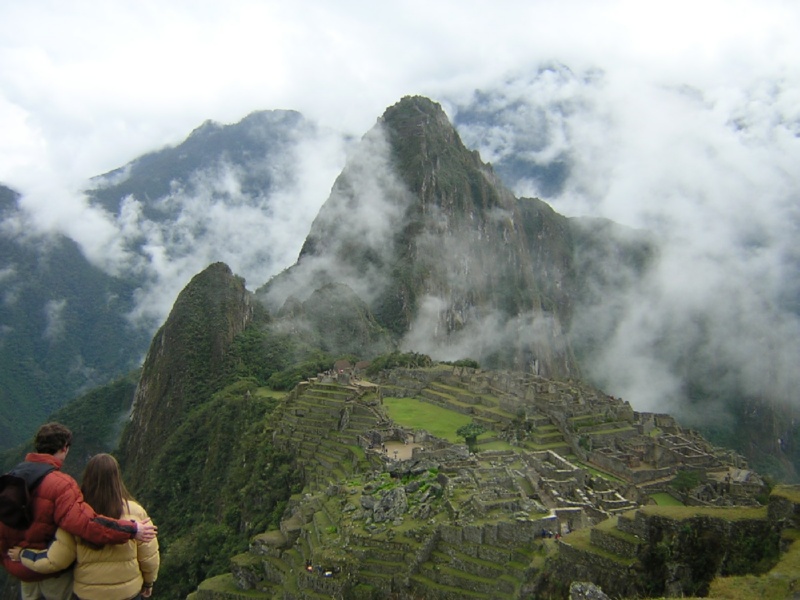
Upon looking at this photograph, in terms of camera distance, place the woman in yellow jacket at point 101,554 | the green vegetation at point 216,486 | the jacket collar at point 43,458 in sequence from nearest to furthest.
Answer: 1. the woman in yellow jacket at point 101,554
2. the jacket collar at point 43,458
3. the green vegetation at point 216,486

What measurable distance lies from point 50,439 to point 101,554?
1.08 m

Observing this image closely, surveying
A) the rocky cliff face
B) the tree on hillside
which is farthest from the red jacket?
the rocky cliff face

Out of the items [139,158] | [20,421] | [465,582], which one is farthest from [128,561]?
[139,158]

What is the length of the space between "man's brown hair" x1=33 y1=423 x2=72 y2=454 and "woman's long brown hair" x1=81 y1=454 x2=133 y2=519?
34 centimetres

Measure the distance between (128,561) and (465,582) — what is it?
9.66m

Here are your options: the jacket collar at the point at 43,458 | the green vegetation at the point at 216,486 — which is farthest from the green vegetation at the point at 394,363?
the jacket collar at the point at 43,458

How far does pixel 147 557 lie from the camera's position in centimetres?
634

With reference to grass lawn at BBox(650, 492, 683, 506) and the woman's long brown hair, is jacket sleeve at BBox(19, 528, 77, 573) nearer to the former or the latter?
the woman's long brown hair

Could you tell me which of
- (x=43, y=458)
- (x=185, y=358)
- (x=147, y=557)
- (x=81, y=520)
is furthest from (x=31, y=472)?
(x=185, y=358)

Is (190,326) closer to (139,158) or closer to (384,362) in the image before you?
(384,362)

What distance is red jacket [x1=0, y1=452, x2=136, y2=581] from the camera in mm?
5738

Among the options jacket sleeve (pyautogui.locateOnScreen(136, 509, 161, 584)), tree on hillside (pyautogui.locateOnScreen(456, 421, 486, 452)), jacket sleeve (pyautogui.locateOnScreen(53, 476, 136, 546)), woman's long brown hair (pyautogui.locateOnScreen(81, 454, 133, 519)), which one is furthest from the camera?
tree on hillside (pyautogui.locateOnScreen(456, 421, 486, 452))

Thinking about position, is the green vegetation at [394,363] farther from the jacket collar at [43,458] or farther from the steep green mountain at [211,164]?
the steep green mountain at [211,164]

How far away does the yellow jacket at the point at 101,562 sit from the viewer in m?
5.82
